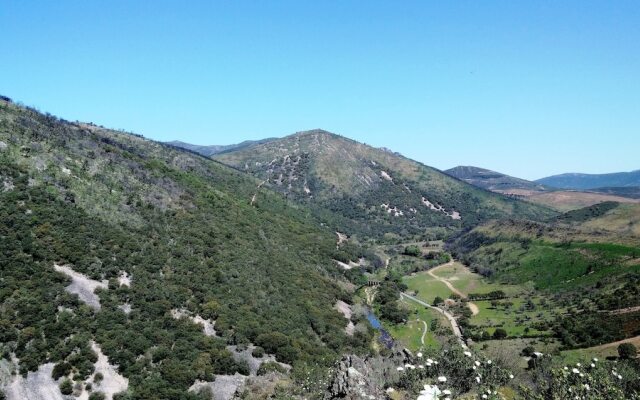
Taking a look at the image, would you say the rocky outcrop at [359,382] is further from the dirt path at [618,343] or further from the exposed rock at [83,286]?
the dirt path at [618,343]

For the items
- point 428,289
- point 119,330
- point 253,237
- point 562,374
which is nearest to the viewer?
point 562,374

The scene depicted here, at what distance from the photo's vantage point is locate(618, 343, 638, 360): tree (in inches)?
2744

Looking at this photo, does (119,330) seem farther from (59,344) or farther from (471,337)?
(471,337)

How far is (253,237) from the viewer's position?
120 m

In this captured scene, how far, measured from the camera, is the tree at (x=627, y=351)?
Result: 69.7 m

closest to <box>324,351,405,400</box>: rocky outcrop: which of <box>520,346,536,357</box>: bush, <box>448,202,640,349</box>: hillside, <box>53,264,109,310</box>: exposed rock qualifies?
<box>53,264,109,310</box>: exposed rock

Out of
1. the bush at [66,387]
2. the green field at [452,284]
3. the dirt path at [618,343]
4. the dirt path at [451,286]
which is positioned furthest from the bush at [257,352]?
the green field at [452,284]

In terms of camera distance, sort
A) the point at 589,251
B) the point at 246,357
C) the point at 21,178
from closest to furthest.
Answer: the point at 246,357, the point at 21,178, the point at 589,251

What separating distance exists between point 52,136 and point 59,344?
64.0 m

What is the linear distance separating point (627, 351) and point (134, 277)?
253ft

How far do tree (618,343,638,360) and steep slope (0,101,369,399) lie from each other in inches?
1727

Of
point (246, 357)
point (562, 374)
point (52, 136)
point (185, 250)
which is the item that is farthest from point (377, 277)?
point (562, 374)

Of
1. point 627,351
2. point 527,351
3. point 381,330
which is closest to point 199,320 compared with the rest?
point 381,330

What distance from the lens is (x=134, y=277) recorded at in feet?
245
